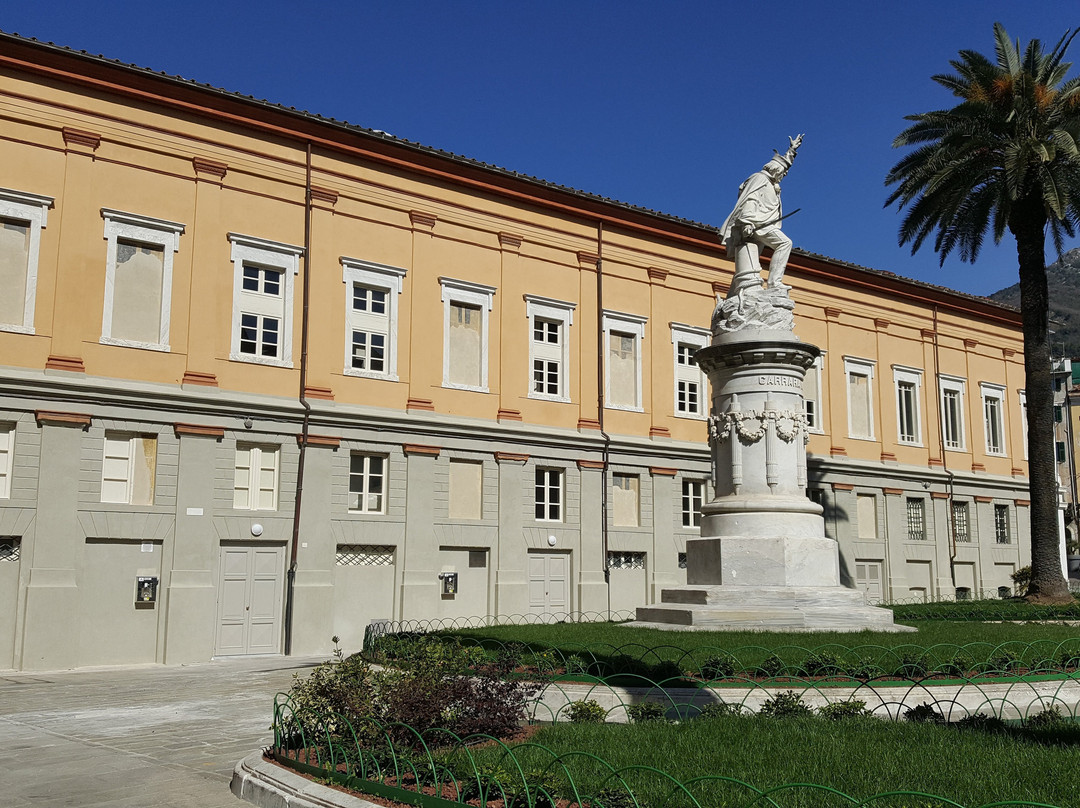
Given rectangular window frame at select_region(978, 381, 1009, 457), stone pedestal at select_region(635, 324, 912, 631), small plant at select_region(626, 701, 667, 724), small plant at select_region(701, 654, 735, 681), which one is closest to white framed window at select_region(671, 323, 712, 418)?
stone pedestal at select_region(635, 324, 912, 631)

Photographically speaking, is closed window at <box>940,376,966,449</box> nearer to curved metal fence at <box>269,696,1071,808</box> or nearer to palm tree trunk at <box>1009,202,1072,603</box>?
palm tree trunk at <box>1009,202,1072,603</box>

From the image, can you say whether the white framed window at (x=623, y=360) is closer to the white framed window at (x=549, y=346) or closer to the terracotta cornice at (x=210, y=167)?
the white framed window at (x=549, y=346)

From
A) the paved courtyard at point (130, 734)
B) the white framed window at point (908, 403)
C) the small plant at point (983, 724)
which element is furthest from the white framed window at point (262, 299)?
the white framed window at point (908, 403)

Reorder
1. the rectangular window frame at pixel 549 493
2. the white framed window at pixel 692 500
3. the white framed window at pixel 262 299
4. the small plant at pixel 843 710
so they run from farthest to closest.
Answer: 1. the white framed window at pixel 692 500
2. the rectangular window frame at pixel 549 493
3. the white framed window at pixel 262 299
4. the small plant at pixel 843 710

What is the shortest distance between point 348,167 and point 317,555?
33.7ft

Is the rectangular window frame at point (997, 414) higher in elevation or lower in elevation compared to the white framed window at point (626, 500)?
higher

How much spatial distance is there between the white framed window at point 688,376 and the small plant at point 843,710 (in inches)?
886

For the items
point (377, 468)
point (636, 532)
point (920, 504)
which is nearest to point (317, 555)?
point (377, 468)

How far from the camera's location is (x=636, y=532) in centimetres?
3036

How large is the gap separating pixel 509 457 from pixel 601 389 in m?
4.26

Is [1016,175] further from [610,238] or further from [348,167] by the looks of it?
[348,167]

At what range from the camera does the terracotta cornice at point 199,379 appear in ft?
76.2

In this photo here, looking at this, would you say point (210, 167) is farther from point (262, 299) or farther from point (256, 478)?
point (256, 478)

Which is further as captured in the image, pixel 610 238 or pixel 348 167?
pixel 610 238
